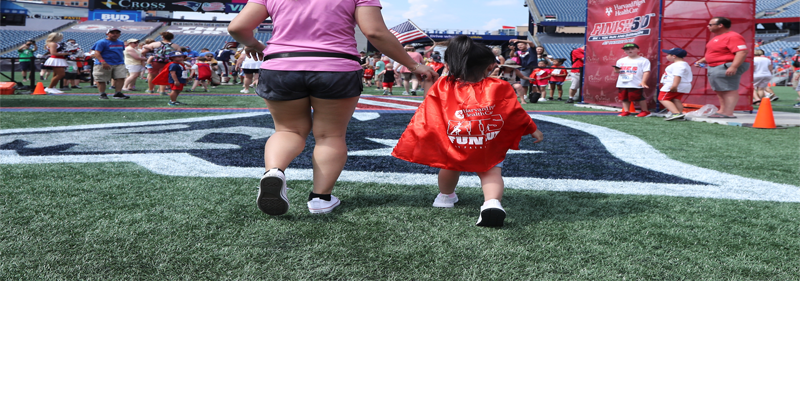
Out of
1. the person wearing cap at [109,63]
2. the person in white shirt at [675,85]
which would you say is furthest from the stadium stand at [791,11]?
the person wearing cap at [109,63]

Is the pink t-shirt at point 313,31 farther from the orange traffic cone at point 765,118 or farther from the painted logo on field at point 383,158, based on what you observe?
the orange traffic cone at point 765,118

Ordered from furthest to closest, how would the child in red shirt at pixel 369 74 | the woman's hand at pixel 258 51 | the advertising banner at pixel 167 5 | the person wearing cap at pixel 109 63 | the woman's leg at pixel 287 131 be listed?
the advertising banner at pixel 167 5 < the child in red shirt at pixel 369 74 < the person wearing cap at pixel 109 63 < the woman's hand at pixel 258 51 < the woman's leg at pixel 287 131

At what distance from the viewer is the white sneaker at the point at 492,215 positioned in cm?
271

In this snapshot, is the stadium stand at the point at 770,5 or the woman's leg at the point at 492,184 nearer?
the woman's leg at the point at 492,184

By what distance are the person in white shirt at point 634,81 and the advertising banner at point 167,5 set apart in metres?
47.2

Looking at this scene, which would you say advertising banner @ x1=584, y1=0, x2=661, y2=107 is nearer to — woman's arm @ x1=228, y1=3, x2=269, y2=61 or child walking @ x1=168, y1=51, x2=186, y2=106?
child walking @ x1=168, y1=51, x2=186, y2=106

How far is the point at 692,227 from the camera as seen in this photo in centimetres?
281

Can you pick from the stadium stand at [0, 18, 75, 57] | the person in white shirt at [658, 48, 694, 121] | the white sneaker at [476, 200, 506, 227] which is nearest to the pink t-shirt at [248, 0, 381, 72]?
the white sneaker at [476, 200, 506, 227]

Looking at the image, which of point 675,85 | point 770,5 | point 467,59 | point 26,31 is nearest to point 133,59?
point 675,85

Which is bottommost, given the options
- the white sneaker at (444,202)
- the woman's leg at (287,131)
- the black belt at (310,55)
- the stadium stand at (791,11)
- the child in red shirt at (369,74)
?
the white sneaker at (444,202)

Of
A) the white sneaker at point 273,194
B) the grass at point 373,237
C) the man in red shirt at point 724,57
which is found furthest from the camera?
the man in red shirt at point 724,57

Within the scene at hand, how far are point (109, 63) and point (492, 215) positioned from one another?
11.0 m
